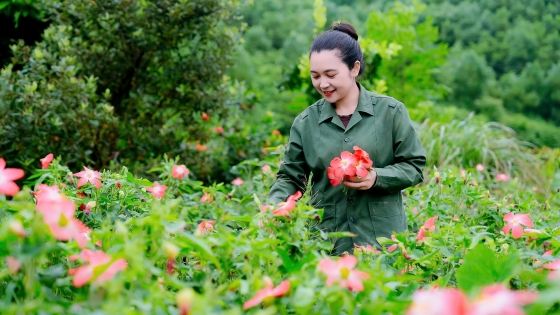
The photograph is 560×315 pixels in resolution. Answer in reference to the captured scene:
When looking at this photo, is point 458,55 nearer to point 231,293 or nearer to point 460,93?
point 460,93

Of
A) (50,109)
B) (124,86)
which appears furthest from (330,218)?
(124,86)

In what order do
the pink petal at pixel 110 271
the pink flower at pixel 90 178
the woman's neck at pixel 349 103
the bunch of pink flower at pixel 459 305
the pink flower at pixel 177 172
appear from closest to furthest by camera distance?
the bunch of pink flower at pixel 459 305 → the pink petal at pixel 110 271 → the pink flower at pixel 90 178 → the woman's neck at pixel 349 103 → the pink flower at pixel 177 172

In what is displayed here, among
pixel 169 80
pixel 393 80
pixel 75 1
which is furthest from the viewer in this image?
pixel 393 80

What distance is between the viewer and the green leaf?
108 cm

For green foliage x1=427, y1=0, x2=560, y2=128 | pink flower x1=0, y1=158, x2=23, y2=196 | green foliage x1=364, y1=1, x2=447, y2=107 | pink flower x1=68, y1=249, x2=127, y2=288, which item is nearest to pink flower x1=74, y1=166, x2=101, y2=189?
pink flower x1=0, y1=158, x2=23, y2=196

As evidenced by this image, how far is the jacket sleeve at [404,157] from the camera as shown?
2000 mm

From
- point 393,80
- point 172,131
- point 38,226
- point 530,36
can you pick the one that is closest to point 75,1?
point 172,131

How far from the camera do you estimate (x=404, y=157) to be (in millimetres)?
2092

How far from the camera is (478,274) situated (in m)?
1.10

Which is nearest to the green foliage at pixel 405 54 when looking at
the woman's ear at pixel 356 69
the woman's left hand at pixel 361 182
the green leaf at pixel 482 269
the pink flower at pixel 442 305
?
the woman's ear at pixel 356 69

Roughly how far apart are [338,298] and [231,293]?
190 millimetres

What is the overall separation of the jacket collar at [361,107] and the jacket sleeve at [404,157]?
0.34 ft

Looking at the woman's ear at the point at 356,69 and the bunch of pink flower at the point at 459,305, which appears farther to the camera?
the woman's ear at the point at 356,69

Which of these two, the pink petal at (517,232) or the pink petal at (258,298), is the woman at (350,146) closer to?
the pink petal at (517,232)
